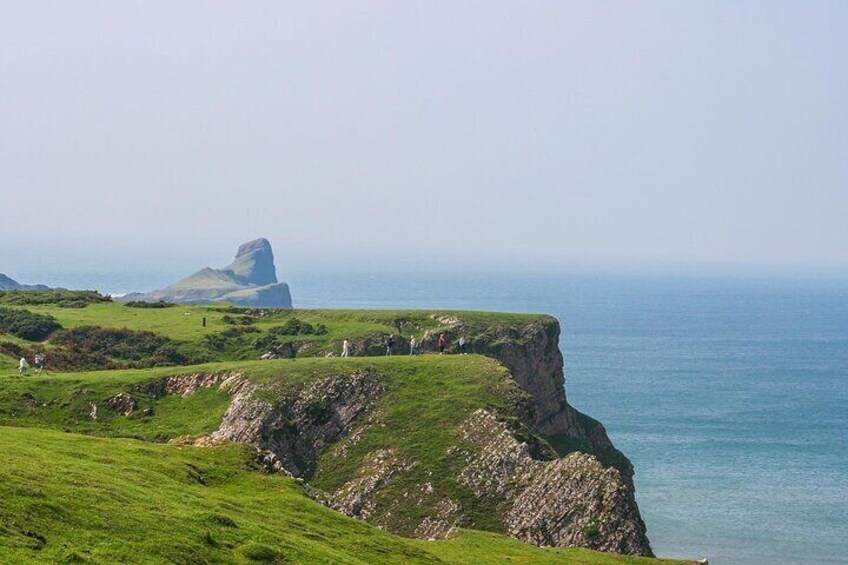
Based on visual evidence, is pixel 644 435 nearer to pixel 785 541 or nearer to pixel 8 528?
pixel 785 541

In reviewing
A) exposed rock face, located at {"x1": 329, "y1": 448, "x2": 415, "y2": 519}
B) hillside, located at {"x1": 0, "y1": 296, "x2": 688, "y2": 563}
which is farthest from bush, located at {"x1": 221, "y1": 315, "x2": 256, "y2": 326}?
exposed rock face, located at {"x1": 329, "y1": 448, "x2": 415, "y2": 519}

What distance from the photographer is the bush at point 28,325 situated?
70.9m

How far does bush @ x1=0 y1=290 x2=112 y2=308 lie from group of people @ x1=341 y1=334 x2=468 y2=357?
27.0 m

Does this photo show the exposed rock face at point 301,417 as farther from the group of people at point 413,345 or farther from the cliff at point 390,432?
the group of people at point 413,345

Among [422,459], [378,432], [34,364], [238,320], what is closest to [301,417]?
[378,432]

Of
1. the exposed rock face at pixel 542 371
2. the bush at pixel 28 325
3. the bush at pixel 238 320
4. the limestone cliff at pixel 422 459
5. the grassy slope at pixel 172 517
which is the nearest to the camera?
the grassy slope at pixel 172 517

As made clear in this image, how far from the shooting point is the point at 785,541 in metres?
85.6

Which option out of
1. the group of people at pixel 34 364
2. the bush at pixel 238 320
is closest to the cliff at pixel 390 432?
the group of people at pixel 34 364

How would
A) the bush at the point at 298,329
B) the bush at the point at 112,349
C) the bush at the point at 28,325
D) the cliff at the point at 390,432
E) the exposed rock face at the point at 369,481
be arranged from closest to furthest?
the cliff at the point at 390,432 → the exposed rock face at the point at 369,481 → the bush at the point at 112,349 → the bush at the point at 28,325 → the bush at the point at 298,329

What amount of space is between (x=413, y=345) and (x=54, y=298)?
34.0 m

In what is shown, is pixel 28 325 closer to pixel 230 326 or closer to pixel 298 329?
pixel 230 326

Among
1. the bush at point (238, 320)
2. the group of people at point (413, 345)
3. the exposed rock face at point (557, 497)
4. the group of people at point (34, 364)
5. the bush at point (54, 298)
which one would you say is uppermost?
the bush at point (54, 298)

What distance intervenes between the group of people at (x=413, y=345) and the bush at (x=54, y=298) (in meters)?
27.0

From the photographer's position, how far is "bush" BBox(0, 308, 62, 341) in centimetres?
7086
